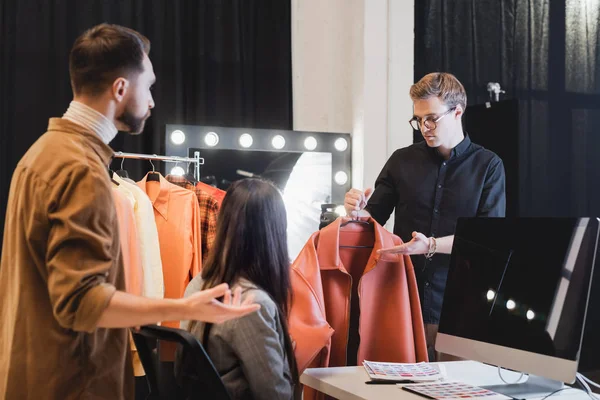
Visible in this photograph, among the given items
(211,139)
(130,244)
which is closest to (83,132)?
(130,244)

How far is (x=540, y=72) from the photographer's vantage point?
17.4 feet

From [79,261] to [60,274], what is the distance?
0.15 feet

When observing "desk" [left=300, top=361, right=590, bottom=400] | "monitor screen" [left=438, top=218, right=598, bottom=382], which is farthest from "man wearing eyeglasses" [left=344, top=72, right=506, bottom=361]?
"monitor screen" [left=438, top=218, right=598, bottom=382]

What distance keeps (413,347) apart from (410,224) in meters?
0.56

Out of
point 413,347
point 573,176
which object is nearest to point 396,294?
point 413,347

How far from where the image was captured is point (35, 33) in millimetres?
4129

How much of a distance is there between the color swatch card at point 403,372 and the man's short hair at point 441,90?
1.09m

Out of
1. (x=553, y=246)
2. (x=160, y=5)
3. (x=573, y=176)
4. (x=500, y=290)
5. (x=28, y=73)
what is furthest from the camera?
(x=573, y=176)

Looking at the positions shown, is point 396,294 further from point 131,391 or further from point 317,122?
point 317,122

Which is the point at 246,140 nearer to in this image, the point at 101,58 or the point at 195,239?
the point at 195,239

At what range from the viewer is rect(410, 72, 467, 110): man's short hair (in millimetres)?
2898

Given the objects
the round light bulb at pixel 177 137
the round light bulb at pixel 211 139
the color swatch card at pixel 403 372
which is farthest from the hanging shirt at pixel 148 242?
the color swatch card at pixel 403 372

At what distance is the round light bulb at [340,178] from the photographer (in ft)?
14.6

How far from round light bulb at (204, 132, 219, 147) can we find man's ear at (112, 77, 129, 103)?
7.85ft
